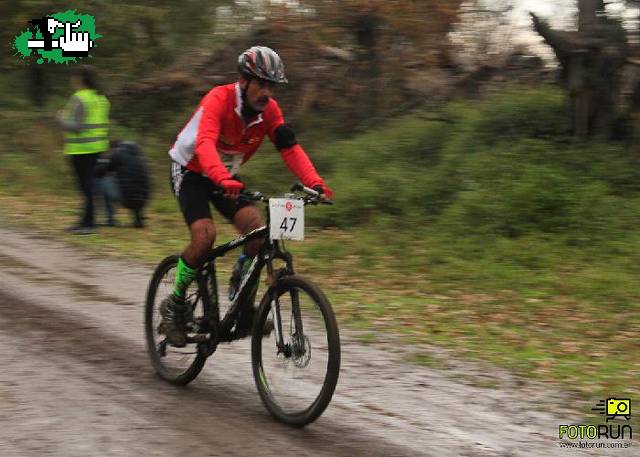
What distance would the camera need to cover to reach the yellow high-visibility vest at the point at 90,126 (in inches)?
521

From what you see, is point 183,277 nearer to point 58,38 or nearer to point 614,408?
point 614,408

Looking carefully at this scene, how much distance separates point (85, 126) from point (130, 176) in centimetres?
123

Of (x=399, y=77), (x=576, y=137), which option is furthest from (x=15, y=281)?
(x=399, y=77)

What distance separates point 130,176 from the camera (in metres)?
14.2

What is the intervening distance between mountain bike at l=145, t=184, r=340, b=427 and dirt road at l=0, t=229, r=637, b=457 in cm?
22

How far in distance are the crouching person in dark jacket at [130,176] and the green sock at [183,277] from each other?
7.82m

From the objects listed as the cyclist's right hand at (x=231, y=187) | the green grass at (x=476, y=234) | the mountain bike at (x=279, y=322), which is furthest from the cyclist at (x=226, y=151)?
the green grass at (x=476, y=234)

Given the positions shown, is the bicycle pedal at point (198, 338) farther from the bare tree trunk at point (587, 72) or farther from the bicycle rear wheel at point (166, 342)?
the bare tree trunk at point (587, 72)

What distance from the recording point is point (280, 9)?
1759 cm

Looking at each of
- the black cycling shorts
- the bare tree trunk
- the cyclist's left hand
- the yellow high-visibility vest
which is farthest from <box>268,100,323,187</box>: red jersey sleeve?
the bare tree trunk

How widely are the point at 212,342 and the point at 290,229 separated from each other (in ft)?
3.63

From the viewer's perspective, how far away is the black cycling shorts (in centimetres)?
627

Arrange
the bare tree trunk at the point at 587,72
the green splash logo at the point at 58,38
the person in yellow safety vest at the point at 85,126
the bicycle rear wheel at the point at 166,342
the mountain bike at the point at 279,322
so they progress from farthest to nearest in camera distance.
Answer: the green splash logo at the point at 58,38
the bare tree trunk at the point at 587,72
the person in yellow safety vest at the point at 85,126
the bicycle rear wheel at the point at 166,342
the mountain bike at the point at 279,322

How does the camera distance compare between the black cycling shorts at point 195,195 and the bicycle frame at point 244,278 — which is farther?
the black cycling shorts at point 195,195
